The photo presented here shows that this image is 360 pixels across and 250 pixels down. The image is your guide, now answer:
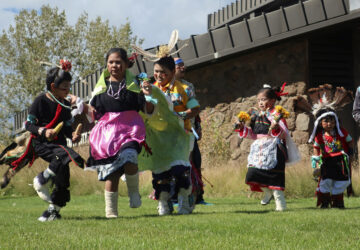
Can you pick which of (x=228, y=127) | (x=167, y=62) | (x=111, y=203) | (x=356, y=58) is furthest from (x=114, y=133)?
(x=356, y=58)

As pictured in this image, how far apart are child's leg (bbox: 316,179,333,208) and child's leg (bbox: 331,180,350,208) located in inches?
2.4

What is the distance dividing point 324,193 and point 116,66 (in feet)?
12.3

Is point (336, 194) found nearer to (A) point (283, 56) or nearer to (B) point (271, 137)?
(B) point (271, 137)

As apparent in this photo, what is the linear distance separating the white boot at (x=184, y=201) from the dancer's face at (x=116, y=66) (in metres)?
1.63

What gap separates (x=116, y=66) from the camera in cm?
691

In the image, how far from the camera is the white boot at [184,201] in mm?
7461

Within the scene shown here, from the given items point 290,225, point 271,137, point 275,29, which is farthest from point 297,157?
point 275,29

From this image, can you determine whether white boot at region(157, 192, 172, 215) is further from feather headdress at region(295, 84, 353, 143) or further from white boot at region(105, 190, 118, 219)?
feather headdress at region(295, 84, 353, 143)

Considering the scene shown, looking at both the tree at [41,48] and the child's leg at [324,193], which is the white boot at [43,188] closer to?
the child's leg at [324,193]

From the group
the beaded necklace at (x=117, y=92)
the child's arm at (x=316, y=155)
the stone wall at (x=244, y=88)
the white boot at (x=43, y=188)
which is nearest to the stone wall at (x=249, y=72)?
the stone wall at (x=244, y=88)

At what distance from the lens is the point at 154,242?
4.44 metres

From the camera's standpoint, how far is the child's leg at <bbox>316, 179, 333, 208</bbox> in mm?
8742

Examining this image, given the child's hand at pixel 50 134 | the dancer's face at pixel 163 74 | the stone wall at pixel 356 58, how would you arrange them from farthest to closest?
the stone wall at pixel 356 58 < the dancer's face at pixel 163 74 < the child's hand at pixel 50 134

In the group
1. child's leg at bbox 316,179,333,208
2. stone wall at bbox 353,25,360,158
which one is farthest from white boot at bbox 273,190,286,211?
stone wall at bbox 353,25,360,158
